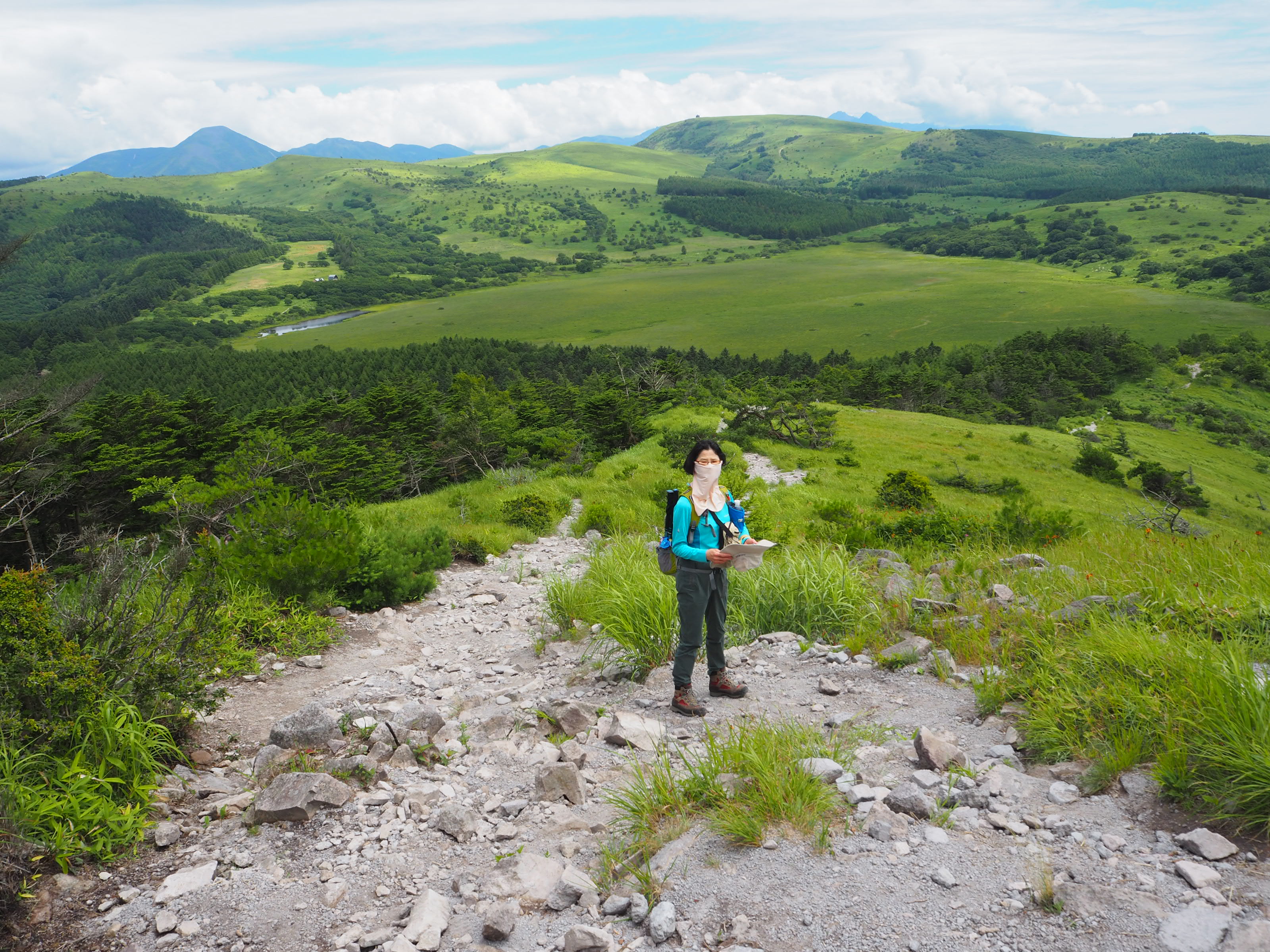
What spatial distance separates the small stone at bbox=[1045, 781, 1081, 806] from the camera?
419 cm

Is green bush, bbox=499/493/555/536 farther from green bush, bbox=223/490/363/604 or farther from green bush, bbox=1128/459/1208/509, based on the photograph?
green bush, bbox=1128/459/1208/509

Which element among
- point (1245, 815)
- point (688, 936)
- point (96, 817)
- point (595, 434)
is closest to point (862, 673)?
point (1245, 815)

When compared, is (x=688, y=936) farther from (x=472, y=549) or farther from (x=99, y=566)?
(x=472, y=549)

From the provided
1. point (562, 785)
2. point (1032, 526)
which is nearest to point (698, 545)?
point (562, 785)

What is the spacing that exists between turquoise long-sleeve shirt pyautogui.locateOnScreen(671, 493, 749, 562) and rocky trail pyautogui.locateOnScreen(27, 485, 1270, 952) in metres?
1.45

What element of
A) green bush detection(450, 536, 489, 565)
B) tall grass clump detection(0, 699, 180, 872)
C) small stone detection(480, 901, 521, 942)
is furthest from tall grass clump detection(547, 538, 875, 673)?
green bush detection(450, 536, 489, 565)

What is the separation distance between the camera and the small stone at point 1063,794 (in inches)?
165

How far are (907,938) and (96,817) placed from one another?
4922mm

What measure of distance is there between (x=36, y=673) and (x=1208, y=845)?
7.22 metres

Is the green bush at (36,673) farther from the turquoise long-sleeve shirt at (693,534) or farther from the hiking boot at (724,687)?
the hiking boot at (724,687)

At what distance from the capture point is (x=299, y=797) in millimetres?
4754

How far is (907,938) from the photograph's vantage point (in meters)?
3.30

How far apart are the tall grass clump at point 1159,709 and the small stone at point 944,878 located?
50.2 inches

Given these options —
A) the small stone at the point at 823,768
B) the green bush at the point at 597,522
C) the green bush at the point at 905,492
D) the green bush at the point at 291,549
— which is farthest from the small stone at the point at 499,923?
the green bush at the point at 905,492
